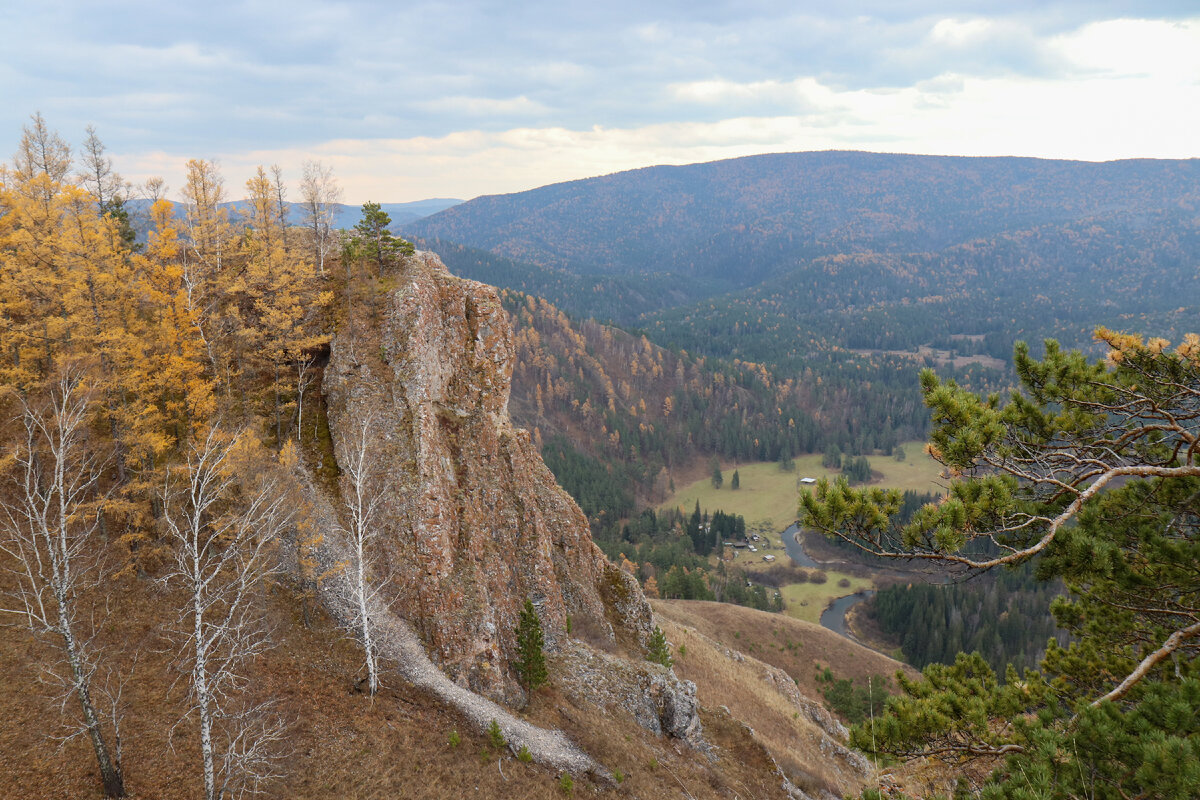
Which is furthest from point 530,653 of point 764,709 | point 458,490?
point 764,709

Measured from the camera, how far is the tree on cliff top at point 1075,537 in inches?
366

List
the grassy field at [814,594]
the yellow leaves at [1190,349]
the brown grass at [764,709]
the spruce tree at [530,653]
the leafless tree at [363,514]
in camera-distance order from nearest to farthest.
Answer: the yellow leaves at [1190,349] → the leafless tree at [363,514] → the spruce tree at [530,653] → the brown grass at [764,709] → the grassy field at [814,594]

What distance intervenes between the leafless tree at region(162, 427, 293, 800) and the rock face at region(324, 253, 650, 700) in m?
5.56

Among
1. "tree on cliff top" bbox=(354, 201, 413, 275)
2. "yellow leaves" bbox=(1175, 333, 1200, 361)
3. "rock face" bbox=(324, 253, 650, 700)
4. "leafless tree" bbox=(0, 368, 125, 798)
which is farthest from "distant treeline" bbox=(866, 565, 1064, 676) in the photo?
"leafless tree" bbox=(0, 368, 125, 798)

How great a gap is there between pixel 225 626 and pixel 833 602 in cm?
11590

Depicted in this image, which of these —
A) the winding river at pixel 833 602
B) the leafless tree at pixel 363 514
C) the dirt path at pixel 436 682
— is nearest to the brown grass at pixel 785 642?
the winding river at pixel 833 602

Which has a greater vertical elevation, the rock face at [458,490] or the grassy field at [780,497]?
the rock face at [458,490]

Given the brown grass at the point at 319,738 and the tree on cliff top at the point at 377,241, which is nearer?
the brown grass at the point at 319,738

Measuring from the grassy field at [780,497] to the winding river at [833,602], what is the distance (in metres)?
1.34

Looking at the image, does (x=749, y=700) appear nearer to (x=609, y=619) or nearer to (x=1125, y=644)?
(x=609, y=619)

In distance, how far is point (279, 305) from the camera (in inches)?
1303

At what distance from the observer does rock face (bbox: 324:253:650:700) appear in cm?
2783

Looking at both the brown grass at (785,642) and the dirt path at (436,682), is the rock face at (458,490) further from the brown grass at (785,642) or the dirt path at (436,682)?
the brown grass at (785,642)

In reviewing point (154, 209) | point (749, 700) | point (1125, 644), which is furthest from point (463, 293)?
point (749, 700)
